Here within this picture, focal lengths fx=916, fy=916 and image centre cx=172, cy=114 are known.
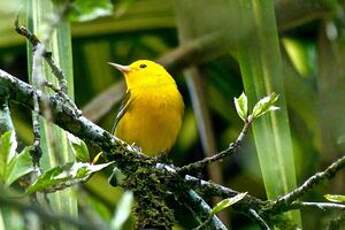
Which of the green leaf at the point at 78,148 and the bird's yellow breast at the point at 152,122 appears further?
the bird's yellow breast at the point at 152,122

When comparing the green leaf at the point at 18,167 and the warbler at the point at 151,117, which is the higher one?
the green leaf at the point at 18,167

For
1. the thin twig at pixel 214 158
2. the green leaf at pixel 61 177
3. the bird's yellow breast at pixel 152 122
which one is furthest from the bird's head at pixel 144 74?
the green leaf at pixel 61 177

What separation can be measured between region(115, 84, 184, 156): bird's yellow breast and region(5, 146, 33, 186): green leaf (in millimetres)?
1522

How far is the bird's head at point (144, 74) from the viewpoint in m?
3.13

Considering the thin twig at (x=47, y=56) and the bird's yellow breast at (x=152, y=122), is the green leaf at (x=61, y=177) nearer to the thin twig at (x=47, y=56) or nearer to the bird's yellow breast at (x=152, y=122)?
the thin twig at (x=47, y=56)

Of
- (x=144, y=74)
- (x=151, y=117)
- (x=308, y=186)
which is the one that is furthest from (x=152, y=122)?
(x=308, y=186)

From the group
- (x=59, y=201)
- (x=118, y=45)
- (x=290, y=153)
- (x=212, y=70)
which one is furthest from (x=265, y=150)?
(x=118, y=45)

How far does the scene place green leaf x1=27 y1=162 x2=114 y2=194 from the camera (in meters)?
1.27

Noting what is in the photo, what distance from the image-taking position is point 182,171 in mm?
1525

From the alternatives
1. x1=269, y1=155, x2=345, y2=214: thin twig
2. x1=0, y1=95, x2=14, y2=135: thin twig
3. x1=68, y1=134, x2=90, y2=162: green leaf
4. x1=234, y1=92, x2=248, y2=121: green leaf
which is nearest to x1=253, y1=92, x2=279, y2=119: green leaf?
x1=234, y1=92, x2=248, y2=121: green leaf

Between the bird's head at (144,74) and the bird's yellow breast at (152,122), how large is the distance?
14 cm

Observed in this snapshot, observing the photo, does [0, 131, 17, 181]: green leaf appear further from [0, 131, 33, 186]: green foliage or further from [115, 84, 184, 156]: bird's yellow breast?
[115, 84, 184, 156]: bird's yellow breast

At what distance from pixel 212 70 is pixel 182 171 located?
1.74 metres

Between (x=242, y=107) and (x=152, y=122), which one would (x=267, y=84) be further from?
(x=152, y=122)
